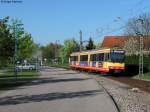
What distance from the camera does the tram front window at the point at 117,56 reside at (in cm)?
5406

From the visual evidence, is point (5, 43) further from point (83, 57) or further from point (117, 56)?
point (83, 57)

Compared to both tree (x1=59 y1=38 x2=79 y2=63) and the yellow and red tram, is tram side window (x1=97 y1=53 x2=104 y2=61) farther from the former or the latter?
tree (x1=59 y1=38 x2=79 y2=63)

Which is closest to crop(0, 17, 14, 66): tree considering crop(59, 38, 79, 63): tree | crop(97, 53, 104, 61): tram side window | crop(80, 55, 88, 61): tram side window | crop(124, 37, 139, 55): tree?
crop(97, 53, 104, 61): tram side window

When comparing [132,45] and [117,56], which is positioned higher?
[132,45]

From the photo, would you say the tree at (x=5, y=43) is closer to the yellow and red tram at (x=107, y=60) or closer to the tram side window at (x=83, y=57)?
the yellow and red tram at (x=107, y=60)

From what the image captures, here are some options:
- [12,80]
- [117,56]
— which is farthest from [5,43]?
[117,56]

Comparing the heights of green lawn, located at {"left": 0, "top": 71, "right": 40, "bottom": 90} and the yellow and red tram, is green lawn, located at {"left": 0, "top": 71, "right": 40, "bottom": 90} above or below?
below

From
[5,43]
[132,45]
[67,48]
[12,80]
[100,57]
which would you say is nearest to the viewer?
[12,80]

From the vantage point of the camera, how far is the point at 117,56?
180 ft

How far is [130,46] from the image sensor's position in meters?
99.5

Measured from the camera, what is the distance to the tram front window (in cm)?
5406

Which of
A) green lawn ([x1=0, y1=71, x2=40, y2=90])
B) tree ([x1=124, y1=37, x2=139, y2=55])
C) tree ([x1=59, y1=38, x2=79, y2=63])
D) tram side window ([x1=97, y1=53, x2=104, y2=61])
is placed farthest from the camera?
tree ([x1=59, y1=38, x2=79, y2=63])

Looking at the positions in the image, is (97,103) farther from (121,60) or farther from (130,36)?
(130,36)

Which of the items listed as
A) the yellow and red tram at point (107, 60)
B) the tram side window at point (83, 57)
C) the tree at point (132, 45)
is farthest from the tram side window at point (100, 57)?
the tree at point (132, 45)
